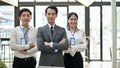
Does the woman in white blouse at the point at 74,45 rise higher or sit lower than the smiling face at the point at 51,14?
lower

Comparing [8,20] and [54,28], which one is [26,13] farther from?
[8,20]

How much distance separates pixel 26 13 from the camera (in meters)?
3.82

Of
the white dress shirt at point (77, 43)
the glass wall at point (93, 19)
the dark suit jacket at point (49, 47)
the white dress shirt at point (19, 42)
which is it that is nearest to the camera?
the dark suit jacket at point (49, 47)

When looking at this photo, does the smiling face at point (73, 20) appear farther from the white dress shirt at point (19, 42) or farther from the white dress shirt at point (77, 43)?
the white dress shirt at point (19, 42)

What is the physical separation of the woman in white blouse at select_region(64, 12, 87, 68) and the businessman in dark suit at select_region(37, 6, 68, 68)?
33 centimetres

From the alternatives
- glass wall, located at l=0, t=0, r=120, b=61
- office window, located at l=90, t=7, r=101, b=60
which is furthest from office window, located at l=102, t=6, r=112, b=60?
office window, located at l=90, t=7, r=101, b=60

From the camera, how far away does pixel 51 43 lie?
356cm

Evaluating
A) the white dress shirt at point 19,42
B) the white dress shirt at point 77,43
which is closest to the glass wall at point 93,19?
the white dress shirt at point 77,43

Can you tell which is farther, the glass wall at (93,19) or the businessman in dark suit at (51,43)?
the glass wall at (93,19)

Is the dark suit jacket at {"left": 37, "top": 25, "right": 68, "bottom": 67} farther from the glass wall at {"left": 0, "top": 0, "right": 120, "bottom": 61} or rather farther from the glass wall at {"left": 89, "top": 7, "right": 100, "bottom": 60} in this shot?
the glass wall at {"left": 89, "top": 7, "right": 100, "bottom": 60}

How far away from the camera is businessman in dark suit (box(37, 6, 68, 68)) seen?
354cm

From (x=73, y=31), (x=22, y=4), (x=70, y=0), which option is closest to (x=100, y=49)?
(x=70, y=0)

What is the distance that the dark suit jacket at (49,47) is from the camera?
3.54 meters

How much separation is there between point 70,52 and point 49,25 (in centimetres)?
54
